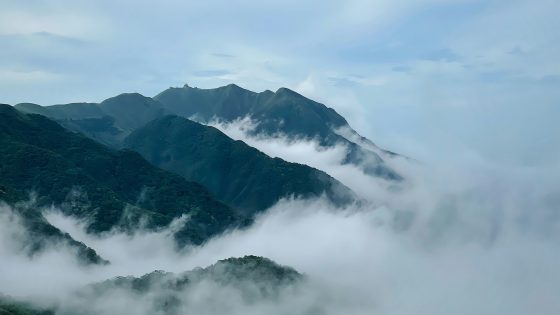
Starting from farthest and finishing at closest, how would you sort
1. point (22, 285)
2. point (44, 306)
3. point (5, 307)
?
point (22, 285), point (44, 306), point (5, 307)

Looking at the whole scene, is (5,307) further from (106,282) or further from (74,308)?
(106,282)

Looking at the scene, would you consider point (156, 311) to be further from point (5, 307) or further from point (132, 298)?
point (5, 307)

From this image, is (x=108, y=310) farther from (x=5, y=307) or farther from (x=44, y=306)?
(x=5, y=307)

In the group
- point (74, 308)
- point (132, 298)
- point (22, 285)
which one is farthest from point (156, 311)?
point (22, 285)

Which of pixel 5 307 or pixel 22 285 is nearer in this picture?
pixel 5 307

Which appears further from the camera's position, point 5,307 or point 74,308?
point 74,308

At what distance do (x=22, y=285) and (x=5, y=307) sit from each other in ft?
106

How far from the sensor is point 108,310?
7505 inches

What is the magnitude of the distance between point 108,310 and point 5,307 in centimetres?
3398

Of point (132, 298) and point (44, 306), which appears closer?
point (44, 306)

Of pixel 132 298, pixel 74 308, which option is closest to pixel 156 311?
pixel 132 298

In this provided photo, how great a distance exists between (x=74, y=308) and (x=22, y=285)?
23126mm

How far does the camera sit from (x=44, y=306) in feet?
594

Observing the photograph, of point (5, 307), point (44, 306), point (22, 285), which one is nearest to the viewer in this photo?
point (5, 307)
